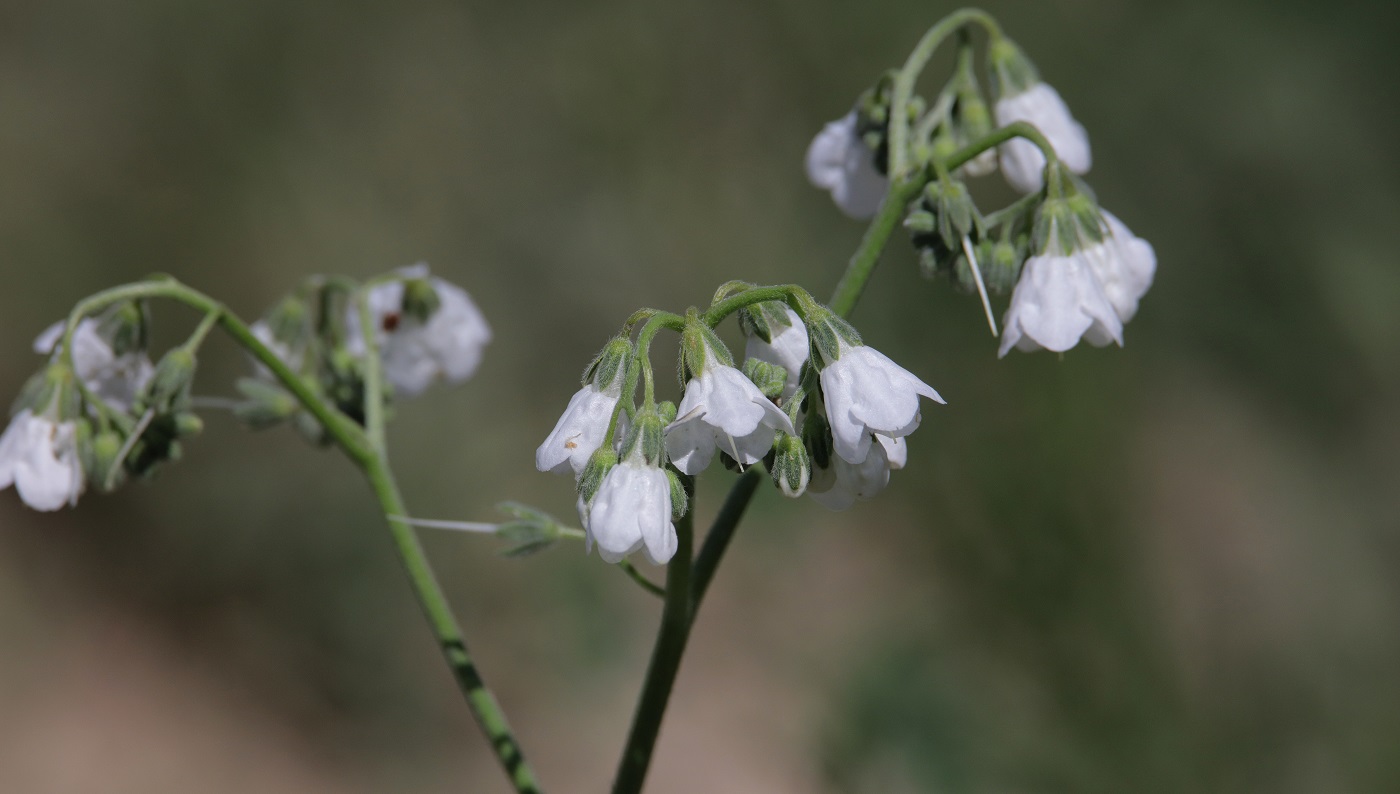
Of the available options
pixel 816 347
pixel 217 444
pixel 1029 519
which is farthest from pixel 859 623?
pixel 816 347

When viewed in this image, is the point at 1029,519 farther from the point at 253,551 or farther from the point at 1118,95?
the point at 253,551

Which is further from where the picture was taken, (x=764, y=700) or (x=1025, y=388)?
(x=764, y=700)

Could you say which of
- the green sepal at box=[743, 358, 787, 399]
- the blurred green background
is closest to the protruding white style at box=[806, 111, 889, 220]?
the green sepal at box=[743, 358, 787, 399]

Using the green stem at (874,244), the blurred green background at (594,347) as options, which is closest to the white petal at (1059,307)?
the green stem at (874,244)

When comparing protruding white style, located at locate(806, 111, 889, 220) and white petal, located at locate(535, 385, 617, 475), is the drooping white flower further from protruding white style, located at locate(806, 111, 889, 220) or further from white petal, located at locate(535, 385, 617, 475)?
protruding white style, located at locate(806, 111, 889, 220)

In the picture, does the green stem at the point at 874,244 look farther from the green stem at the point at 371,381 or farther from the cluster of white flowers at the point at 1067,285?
the green stem at the point at 371,381

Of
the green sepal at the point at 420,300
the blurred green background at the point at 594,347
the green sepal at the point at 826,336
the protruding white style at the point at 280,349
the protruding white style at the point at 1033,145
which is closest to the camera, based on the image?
the green sepal at the point at 826,336
